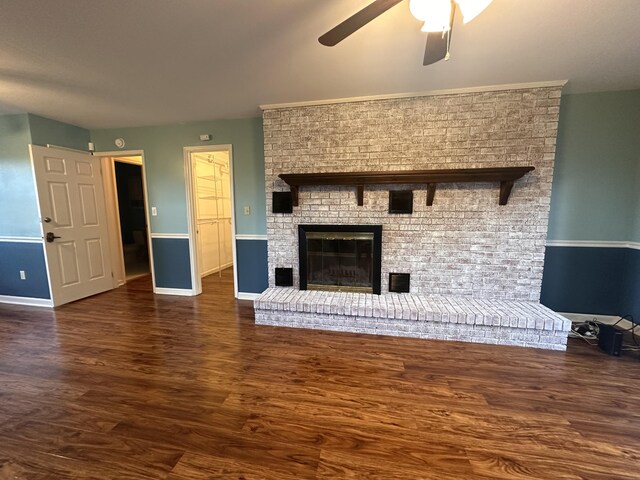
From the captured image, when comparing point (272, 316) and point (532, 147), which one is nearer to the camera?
point (532, 147)

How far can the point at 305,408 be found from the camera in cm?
171

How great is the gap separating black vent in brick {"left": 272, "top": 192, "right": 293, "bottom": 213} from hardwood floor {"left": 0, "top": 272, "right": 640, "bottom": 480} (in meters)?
1.39

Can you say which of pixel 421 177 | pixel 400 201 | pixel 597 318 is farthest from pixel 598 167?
pixel 400 201

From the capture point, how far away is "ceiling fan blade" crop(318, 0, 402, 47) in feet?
3.87

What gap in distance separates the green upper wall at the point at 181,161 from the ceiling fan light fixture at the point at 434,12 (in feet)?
8.14

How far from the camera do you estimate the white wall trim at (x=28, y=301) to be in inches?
139

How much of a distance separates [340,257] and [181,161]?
257 centimetres

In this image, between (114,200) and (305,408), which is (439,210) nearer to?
(305,408)

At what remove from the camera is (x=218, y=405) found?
1.74 meters

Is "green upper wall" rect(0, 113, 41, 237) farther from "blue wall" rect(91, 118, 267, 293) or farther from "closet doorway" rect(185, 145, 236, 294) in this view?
"closet doorway" rect(185, 145, 236, 294)

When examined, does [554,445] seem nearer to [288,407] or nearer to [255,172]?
[288,407]

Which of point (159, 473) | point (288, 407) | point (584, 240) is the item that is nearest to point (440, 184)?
point (584, 240)

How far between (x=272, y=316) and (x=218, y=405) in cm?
121

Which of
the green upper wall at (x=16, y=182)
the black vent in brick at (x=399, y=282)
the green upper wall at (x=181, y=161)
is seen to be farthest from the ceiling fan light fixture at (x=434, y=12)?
the green upper wall at (x=16, y=182)
